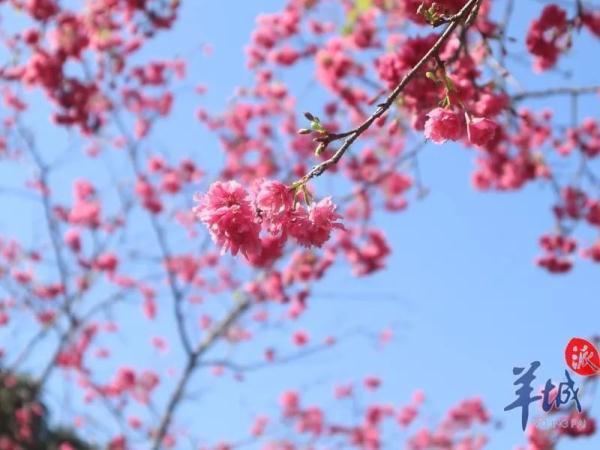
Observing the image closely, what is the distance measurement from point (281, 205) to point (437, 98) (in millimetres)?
1236

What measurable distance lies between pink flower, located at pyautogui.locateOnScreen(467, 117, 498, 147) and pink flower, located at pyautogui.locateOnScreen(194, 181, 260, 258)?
679 millimetres

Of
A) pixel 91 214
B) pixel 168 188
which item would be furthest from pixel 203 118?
pixel 91 214

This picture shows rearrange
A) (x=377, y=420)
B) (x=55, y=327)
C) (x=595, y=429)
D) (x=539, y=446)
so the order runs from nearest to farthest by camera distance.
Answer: (x=539, y=446), (x=595, y=429), (x=55, y=327), (x=377, y=420)

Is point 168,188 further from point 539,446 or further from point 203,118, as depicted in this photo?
point 539,446

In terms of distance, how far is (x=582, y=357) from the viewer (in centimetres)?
288

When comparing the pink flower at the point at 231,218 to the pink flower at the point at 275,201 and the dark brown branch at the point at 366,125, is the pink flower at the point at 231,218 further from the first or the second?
the dark brown branch at the point at 366,125

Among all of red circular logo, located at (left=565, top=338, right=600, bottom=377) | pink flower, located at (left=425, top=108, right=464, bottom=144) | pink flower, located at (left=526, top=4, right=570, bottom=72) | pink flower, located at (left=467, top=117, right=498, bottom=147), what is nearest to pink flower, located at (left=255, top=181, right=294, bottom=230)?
pink flower, located at (left=425, top=108, right=464, bottom=144)

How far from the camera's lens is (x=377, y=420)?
35.9 feet

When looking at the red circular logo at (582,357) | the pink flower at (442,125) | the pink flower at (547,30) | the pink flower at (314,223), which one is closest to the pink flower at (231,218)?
the pink flower at (314,223)

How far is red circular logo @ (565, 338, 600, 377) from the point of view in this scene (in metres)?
2.80

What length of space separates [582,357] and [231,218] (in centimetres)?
181

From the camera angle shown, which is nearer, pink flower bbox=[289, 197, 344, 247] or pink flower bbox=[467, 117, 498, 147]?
pink flower bbox=[289, 197, 344, 247]

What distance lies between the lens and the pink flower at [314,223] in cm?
186

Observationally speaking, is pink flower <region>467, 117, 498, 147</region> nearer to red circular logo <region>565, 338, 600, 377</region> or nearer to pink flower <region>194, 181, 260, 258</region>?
pink flower <region>194, 181, 260, 258</region>
